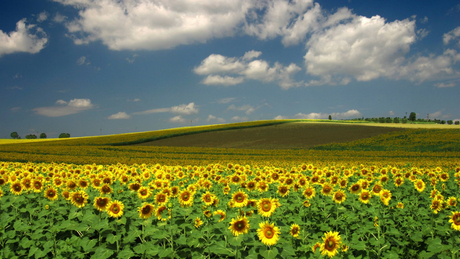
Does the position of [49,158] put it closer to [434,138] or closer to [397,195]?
[397,195]

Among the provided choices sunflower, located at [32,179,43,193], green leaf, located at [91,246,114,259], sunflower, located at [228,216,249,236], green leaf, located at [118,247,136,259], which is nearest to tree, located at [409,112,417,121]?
sunflower, located at [228,216,249,236]

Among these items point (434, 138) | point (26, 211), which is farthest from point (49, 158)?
point (434, 138)

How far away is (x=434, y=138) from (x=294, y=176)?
46976 mm

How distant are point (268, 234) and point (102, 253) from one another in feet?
8.47

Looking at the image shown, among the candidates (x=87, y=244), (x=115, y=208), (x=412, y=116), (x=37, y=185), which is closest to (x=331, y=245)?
(x=115, y=208)

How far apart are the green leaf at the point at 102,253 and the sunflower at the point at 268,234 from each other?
2345mm

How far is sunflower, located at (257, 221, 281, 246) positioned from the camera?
3.48 m

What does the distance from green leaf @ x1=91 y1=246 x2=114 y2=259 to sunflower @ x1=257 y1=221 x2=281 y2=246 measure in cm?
235

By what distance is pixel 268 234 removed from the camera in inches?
138

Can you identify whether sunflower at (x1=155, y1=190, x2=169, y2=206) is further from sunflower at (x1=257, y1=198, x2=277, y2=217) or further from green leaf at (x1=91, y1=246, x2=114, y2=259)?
sunflower at (x1=257, y1=198, x2=277, y2=217)

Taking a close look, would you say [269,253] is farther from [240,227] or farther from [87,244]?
[87,244]

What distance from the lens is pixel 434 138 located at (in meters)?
43.9

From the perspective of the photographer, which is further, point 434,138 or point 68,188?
point 434,138

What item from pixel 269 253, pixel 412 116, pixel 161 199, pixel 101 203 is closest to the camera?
pixel 269 253
